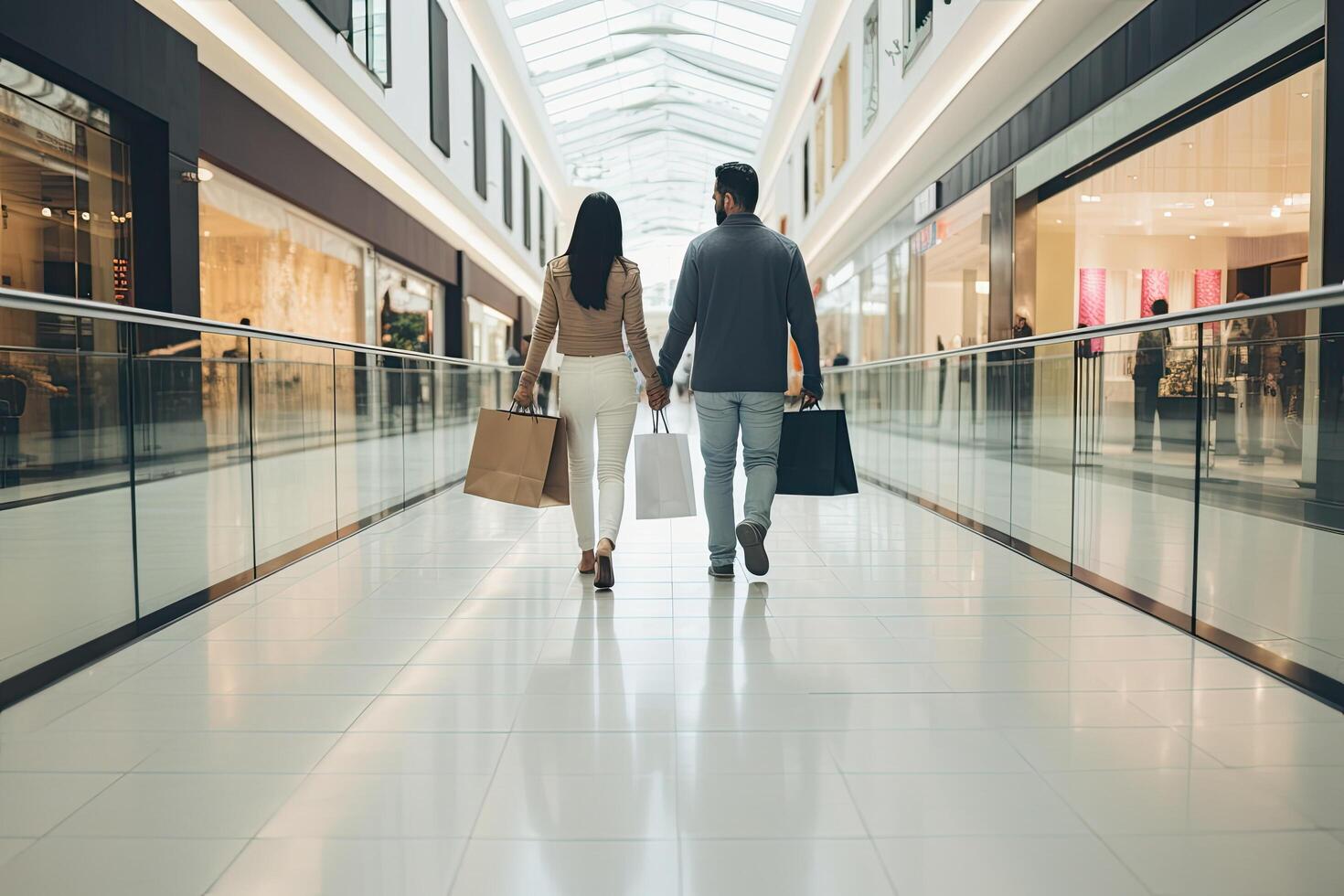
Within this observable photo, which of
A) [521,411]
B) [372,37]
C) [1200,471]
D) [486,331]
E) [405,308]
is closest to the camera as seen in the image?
[1200,471]

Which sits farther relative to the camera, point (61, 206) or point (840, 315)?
point (840, 315)

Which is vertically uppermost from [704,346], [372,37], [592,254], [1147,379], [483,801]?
[372,37]

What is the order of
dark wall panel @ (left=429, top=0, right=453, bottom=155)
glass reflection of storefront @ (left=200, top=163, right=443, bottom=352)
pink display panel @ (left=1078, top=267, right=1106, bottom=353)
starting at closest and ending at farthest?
pink display panel @ (left=1078, top=267, right=1106, bottom=353)
glass reflection of storefront @ (left=200, top=163, right=443, bottom=352)
dark wall panel @ (left=429, top=0, right=453, bottom=155)

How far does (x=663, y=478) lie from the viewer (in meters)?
4.23

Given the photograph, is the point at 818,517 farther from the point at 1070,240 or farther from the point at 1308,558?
the point at 1070,240

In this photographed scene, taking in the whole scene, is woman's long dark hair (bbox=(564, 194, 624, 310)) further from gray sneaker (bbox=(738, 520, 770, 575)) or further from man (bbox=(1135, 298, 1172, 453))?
man (bbox=(1135, 298, 1172, 453))

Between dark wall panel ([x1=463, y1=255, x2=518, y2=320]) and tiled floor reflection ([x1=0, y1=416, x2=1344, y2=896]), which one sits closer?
tiled floor reflection ([x1=0, y1=416, x2=1344, y2=896])

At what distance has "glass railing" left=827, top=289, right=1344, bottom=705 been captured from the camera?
3.13m

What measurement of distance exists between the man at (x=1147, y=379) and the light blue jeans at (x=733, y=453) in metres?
1.63

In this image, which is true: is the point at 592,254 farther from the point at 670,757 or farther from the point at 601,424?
the point at 670,757

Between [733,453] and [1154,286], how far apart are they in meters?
7.26

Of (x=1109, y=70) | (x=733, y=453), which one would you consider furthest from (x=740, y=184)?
(x=1109, y=70)

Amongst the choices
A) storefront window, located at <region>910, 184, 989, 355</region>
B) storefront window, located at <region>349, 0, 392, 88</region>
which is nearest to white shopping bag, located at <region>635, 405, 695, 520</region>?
storefront window, located at <region>349, 0, 392, 88</region>

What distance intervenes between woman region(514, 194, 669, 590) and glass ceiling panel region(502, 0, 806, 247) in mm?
16087
